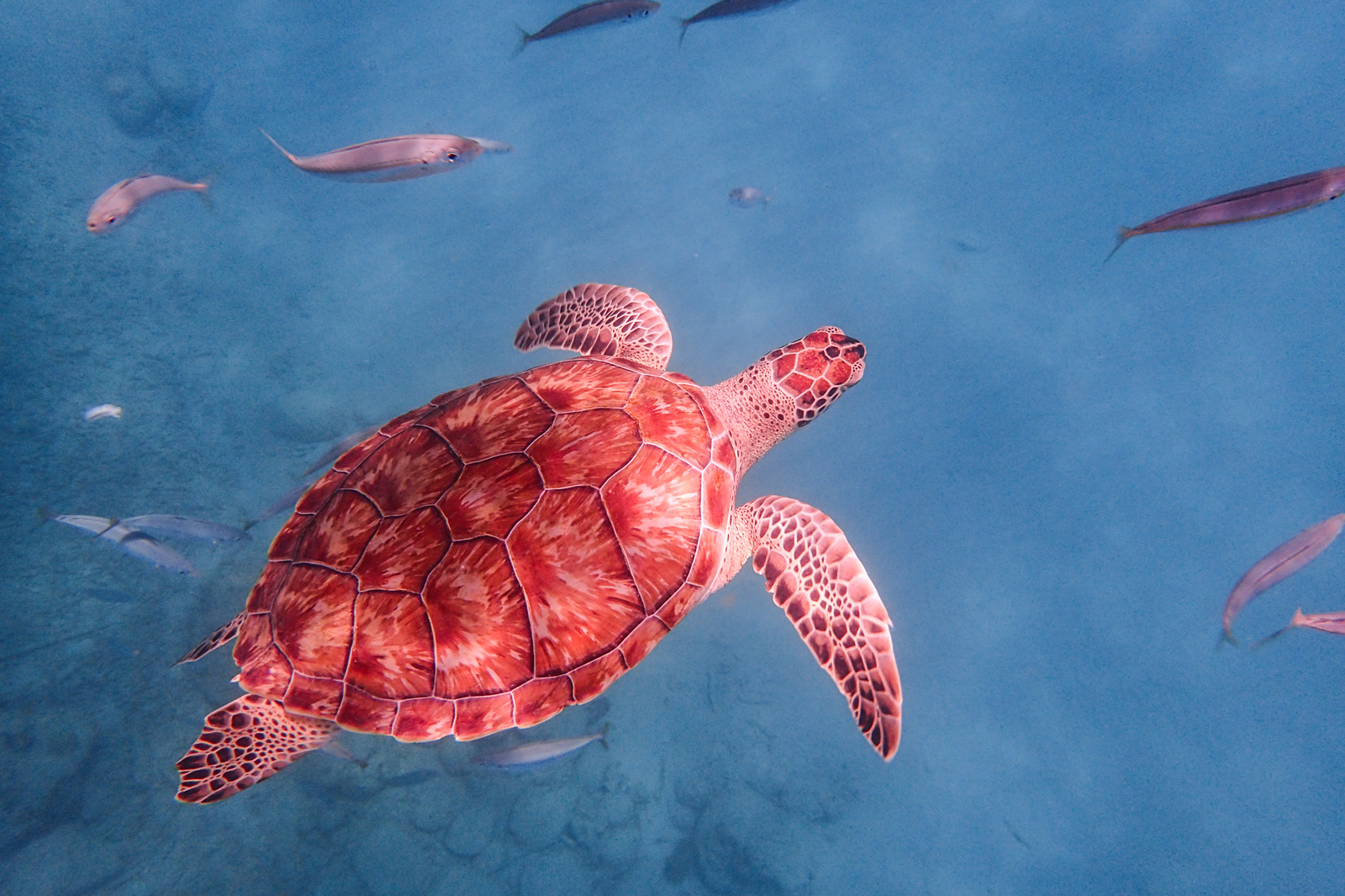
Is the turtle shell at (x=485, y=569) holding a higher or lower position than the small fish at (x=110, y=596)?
higher

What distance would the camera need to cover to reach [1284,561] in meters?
2.81

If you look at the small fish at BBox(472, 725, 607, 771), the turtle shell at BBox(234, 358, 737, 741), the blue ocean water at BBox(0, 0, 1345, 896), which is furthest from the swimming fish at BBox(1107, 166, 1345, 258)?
the small fish at BBox(472, 725, 607, 771)

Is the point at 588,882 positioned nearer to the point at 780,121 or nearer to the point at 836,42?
the point at 780,121

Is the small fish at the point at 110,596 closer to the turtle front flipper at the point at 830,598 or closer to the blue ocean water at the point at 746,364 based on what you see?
the blue ocean water at the point at 746,364

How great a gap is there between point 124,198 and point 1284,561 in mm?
7069

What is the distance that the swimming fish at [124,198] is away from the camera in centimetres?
325

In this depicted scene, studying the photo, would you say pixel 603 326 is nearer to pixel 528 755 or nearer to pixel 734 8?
pixel 734 8

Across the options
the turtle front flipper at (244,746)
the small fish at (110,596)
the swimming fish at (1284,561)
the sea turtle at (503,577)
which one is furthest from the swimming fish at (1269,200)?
the small fish at (110,596)

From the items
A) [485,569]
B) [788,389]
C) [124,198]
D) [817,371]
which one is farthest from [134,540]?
[817,371]

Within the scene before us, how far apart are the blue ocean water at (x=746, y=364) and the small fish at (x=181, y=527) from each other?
98cm

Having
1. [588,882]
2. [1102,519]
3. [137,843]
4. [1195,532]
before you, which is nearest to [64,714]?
[137,843]

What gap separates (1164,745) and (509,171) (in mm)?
6784

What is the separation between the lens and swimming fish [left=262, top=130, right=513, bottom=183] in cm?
277

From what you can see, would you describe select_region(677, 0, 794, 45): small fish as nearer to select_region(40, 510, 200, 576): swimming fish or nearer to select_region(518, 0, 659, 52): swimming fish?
select_region(518, 0, 659, 52): swimming fish
